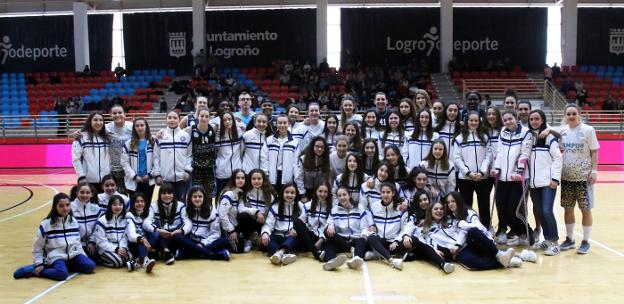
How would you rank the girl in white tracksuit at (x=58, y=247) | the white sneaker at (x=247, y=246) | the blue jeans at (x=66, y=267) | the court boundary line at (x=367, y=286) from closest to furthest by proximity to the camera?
the court boundary line at (x=367, y=286) → the blue jeans at (x=66, y=267) → the girl in white tracksuit at (x=58, y=247) → the white sneaker at (x=247, y=246)

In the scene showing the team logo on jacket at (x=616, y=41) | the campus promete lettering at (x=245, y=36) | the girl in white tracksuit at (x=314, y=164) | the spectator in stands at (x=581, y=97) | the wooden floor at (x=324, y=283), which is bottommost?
the wooden floor at (x=324, y=283)

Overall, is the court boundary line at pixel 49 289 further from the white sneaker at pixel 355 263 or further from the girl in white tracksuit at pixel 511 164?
the girl in white tracksuit at pixel 511 164

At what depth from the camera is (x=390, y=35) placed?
20453 millimetres

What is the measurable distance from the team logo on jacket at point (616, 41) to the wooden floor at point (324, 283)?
16.8 metres

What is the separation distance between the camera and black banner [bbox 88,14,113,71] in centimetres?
2084

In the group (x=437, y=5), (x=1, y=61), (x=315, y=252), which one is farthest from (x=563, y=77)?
(x=1, y=61)

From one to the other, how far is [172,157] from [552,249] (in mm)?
3689

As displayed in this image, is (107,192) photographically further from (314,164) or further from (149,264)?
(314,164)

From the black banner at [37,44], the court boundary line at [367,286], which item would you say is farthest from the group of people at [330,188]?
the black banner at [37,44]

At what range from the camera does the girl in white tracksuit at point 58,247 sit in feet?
15.8

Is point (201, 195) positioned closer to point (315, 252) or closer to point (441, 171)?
point (315, 252)

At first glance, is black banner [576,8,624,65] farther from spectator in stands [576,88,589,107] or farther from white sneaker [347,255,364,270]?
white sneaker [347,255,364,270]

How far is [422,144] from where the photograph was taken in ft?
19.7

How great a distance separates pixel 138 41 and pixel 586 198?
18177 mm
